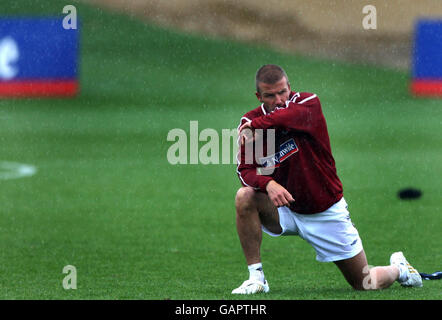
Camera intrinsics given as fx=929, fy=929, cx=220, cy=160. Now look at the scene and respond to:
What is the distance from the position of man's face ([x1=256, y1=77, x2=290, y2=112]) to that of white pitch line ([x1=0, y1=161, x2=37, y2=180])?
948 cm

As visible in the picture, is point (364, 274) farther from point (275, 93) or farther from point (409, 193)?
point (409, 193)

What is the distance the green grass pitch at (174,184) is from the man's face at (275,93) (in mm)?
1357

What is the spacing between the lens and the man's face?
644 cm

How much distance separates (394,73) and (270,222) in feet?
91.8

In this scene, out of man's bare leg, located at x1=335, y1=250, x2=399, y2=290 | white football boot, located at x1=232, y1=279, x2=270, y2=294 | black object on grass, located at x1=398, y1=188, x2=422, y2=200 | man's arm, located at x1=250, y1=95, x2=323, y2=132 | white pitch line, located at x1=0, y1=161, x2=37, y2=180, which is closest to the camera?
man's arm, located at x1=250, y1=95, x2=323, y2=132

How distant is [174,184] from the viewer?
1438cm

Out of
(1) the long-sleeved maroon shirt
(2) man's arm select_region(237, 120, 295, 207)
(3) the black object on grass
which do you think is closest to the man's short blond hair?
(1) the long-sleeved maroon shirt

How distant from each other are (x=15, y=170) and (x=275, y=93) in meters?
10.7

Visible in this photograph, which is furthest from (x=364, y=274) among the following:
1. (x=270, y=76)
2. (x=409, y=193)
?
(x=409, y=193)

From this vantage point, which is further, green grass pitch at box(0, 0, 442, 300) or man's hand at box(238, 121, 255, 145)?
green grass pitch at box(0, 0, 442, 300)

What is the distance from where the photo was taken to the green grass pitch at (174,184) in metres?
7.87

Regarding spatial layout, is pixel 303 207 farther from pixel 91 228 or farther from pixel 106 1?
pixel 106 1

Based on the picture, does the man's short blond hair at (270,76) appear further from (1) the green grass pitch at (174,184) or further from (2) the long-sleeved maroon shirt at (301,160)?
(1) the green grass pitch at (174,184)

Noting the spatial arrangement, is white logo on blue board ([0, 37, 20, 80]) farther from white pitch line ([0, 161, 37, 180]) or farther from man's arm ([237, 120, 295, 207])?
man's arm ([237, 120, 295, 207])
